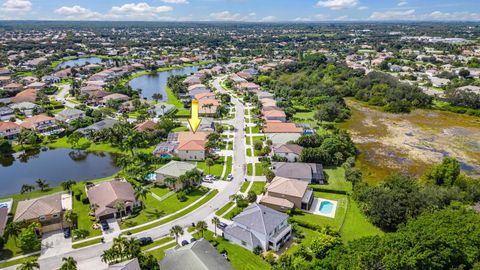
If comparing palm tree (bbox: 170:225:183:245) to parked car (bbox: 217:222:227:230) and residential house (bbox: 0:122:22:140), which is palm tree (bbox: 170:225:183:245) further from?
residential house (bbox: 0:122:22:140)

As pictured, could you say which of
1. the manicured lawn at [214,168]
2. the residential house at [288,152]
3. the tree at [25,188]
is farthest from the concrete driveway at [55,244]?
the residential house at [288,152]

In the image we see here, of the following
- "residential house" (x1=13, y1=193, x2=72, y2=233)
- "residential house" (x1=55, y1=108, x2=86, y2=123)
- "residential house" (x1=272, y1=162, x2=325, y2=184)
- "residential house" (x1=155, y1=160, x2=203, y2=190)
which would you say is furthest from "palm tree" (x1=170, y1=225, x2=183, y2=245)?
"residential house" (x1=55, y1=108, x2=86, y2=123)

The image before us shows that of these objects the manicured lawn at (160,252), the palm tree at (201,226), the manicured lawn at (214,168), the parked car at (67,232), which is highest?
the palm tree at (201,226)

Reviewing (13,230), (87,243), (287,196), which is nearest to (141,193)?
A: (87,243)

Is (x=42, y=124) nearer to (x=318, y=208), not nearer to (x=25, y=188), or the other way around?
(x=25, y=188)

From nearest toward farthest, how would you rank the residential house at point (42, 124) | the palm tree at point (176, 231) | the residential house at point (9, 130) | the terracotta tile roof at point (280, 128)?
the palm tree at point (176, 231) < the residential house at point (9, 130) < the terracotta tile roof at point (280, 128) < the residential house at point (42, 124)

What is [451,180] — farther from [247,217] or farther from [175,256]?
[175,256]

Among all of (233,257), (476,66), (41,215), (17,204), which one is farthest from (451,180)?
(476,66)

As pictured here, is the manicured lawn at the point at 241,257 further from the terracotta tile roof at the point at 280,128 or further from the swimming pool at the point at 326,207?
the terracotta tile roof at the point at 280,128
